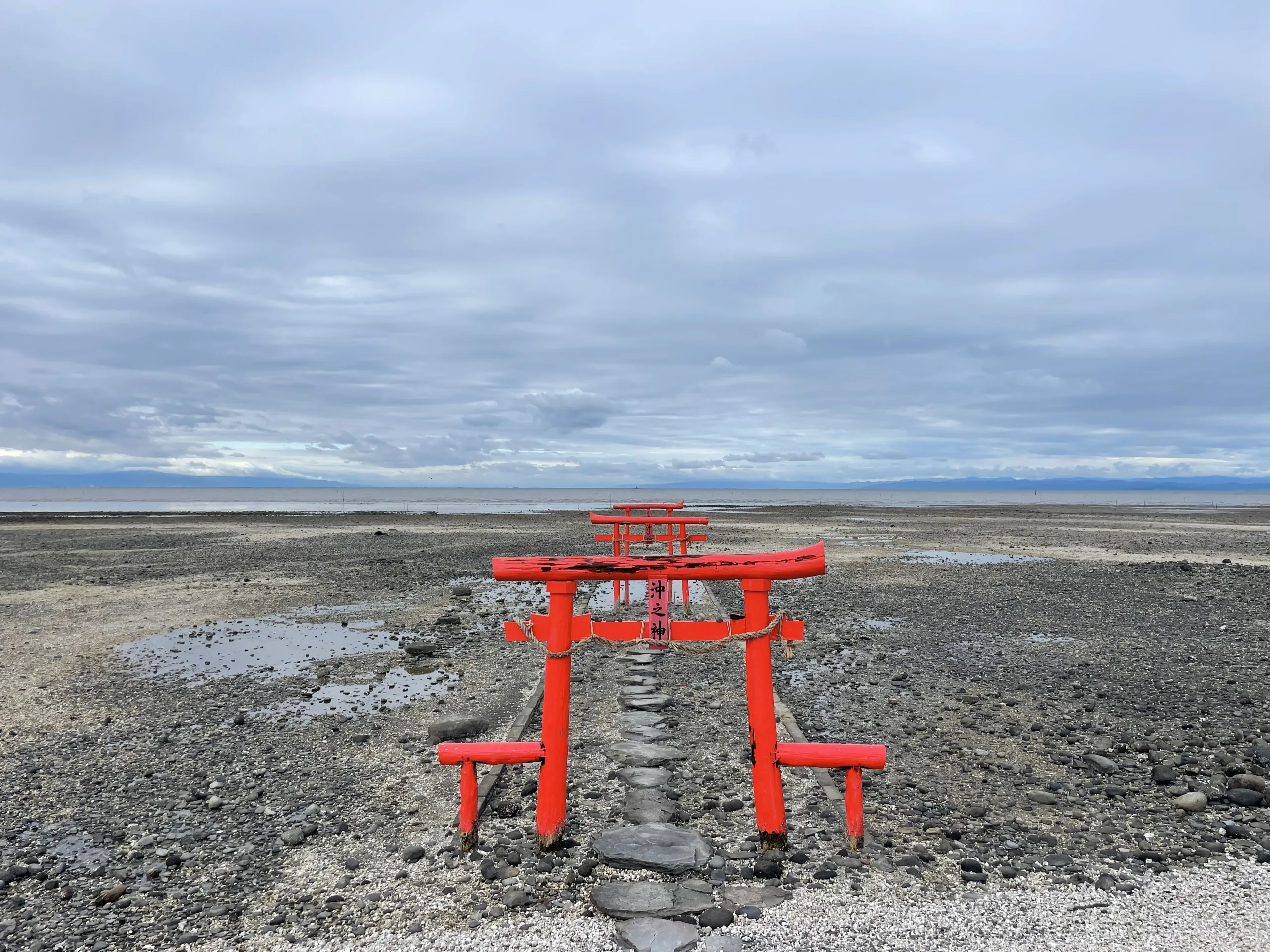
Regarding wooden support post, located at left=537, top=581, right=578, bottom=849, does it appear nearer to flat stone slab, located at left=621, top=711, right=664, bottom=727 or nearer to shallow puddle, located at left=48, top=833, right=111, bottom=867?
flat stone slab, located at left=621, top=711, right=664, bottom=727

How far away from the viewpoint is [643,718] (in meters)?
8.40

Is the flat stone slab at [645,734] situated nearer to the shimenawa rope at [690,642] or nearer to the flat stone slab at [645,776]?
the flat stone slab at [645,776]

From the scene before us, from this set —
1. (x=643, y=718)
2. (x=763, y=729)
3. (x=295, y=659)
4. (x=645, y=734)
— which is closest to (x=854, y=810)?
(x=763, y=729)

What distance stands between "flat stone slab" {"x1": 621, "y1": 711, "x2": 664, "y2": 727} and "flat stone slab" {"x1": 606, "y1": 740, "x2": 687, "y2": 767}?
62cm

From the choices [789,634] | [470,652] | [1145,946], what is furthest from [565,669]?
[470,652]

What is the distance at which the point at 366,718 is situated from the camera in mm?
8703

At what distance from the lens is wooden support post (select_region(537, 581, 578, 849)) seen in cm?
Answer: 532

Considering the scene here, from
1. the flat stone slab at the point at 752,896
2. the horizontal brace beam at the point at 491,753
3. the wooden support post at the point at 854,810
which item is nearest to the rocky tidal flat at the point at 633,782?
the flat stone slab at the point at 752,896

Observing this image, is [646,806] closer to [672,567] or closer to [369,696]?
[672,567]

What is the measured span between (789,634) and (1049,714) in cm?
505

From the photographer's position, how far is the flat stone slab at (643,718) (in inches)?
323

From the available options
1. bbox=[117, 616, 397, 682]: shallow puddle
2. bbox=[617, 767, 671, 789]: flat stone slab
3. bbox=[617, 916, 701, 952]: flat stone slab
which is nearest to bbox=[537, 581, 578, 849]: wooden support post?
bbox=[617, 916, 701, 952]: flat stone slab

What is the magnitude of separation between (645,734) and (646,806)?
184 cm

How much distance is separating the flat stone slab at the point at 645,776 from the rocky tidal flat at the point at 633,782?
5 cm
